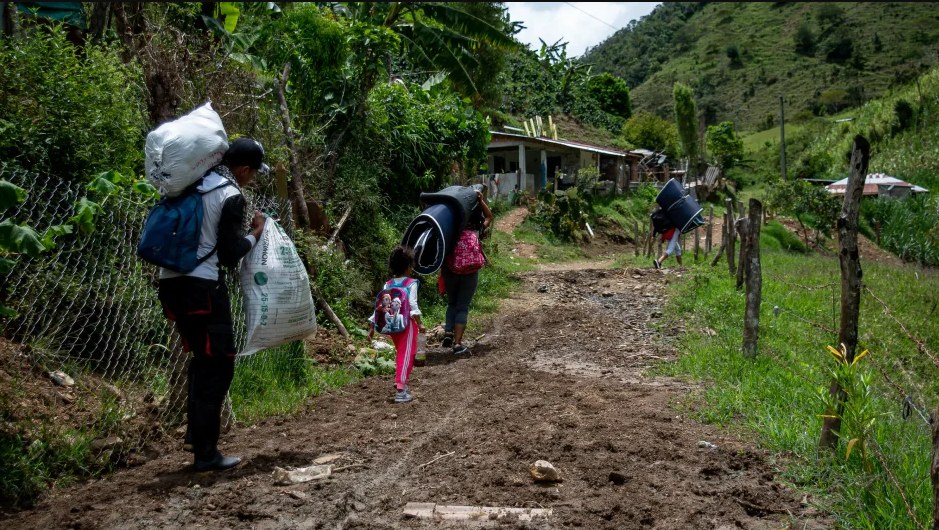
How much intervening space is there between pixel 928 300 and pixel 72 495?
1616 centimetres

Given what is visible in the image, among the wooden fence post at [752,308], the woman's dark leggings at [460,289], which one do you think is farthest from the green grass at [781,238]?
the woman's dark leggings at [460,289]

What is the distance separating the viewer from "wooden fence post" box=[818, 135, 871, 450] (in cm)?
404

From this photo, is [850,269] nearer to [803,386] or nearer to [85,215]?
[803,386]

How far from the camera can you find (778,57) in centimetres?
8981

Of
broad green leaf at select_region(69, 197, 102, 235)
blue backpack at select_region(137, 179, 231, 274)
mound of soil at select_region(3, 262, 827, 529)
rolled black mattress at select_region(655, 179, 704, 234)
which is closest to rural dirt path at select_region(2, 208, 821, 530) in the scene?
mound of soil at select_region(3, 262, 827, 529)

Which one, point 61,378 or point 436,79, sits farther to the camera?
point 436,79

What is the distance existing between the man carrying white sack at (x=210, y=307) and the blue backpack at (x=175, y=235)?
77 mm

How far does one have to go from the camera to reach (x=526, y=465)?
4.12 m

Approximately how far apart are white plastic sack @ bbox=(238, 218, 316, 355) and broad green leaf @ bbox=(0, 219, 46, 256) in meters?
1.19

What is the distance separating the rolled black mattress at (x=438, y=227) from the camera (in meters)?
7.33

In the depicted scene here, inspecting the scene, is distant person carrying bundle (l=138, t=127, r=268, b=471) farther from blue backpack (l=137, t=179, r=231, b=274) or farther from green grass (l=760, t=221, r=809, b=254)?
green grass (l=760, t=221, r=809, b=254)

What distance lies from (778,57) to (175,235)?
97.5 m

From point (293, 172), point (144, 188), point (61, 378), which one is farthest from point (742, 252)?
point (61, 378)

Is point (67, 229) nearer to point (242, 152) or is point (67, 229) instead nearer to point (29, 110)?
point (242, 152)
